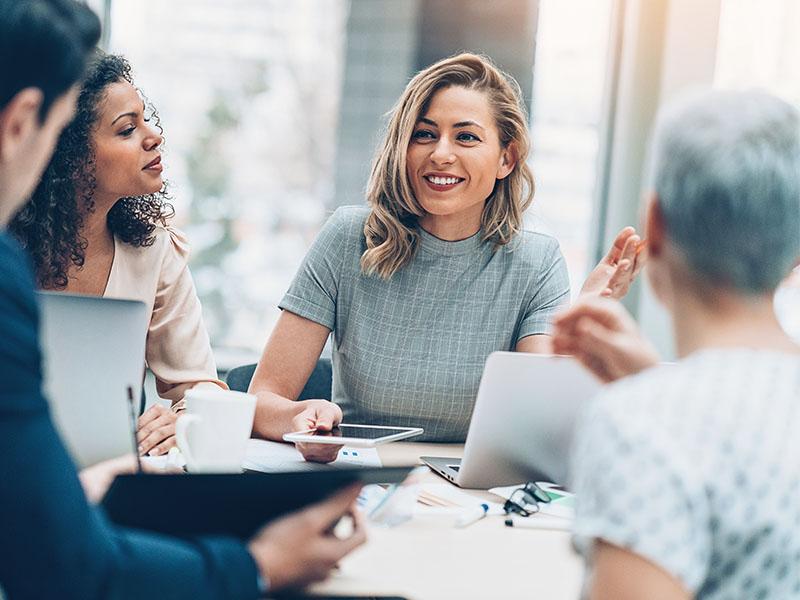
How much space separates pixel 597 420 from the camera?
872 mm

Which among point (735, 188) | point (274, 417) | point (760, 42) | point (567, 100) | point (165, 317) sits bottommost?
point (274, 417)

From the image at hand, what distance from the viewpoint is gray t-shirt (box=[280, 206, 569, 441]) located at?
2188 mm

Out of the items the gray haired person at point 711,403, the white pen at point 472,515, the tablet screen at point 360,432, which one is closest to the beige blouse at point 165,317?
the tablet screen at point 360,432

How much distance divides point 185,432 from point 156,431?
33 centimetres

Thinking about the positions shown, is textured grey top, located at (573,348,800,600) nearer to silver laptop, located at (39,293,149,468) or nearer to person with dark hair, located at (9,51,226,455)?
silver laptop, located at (39,293,149,468)

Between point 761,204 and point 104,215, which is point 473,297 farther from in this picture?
point 761,204

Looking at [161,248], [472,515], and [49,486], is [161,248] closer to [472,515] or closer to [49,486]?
[472,515]

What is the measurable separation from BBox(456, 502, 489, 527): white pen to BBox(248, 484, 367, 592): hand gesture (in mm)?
365

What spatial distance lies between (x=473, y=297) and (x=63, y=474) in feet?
4.87

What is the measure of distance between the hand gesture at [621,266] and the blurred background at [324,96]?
52.2 inches

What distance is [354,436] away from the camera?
177 cm

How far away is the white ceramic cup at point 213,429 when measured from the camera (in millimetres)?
1394

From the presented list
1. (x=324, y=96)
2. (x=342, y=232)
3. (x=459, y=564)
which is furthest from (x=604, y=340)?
(x=324, y=96)

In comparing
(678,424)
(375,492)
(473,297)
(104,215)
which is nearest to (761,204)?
(678,424)
